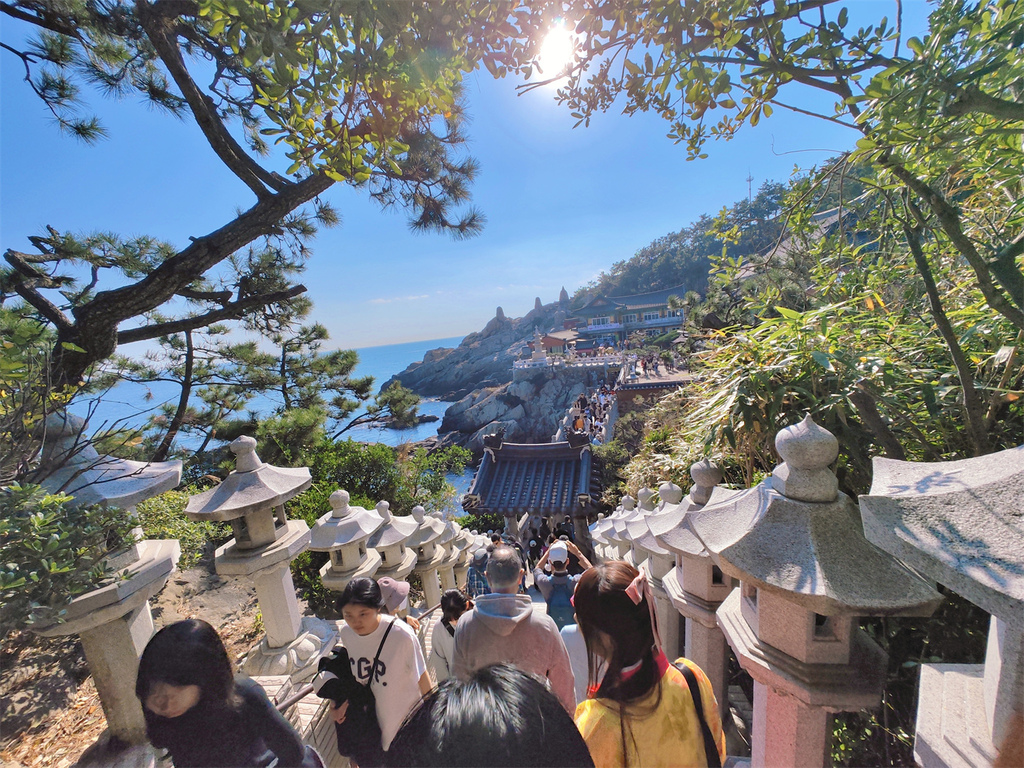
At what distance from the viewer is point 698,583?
1.92 meters

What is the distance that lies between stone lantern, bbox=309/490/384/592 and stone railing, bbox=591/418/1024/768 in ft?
7.48

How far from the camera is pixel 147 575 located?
6.10ft

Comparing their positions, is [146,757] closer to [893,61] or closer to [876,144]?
[876,144]

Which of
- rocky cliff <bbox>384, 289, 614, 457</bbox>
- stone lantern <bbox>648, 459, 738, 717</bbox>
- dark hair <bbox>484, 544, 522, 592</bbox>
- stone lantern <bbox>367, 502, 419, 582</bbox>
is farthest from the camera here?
rocky cliff <bbox>384, 289, 614, 457</bbox>

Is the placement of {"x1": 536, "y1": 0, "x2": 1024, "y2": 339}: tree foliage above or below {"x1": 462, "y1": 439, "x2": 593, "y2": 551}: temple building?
above

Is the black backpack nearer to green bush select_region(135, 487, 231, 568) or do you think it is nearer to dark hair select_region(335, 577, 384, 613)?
dark hair select_region(335, 577, 384, 613)

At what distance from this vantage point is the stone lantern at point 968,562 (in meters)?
0.68

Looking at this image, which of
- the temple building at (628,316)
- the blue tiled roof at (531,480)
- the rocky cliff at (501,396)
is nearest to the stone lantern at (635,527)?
the blue tiled roof at (531,480)

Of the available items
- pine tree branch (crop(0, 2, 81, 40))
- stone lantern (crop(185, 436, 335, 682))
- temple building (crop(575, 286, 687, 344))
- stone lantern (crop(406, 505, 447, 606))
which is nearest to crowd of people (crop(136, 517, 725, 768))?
stone lantern (crop(185, 436, 335, 682))

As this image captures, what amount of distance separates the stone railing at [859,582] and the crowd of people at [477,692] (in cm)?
27

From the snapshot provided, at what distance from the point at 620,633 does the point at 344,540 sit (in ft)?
7.10

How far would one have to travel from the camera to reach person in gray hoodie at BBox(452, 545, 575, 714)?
155cm

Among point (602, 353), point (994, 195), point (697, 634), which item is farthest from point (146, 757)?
point (602, 353)

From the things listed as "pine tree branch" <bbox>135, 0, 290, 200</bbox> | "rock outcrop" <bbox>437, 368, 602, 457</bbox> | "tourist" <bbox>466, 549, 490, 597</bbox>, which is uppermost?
"pine tree branch" <bbox>135, 0, 290, 200</bbox>
